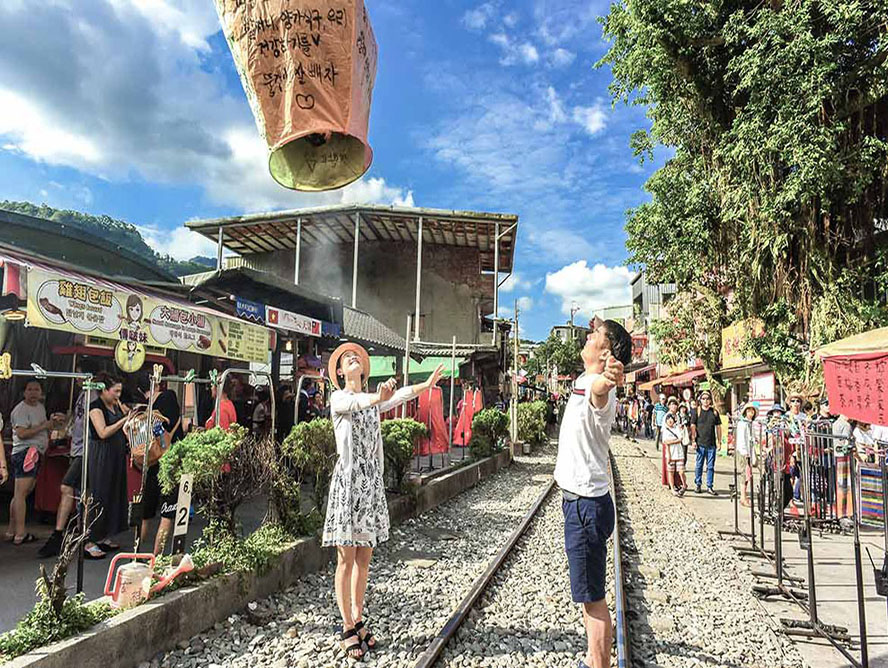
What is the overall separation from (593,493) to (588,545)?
29 cm

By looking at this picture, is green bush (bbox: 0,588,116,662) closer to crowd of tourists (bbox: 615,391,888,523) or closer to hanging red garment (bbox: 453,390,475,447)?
crowd of tourists (bbox: 615,391,888,523)

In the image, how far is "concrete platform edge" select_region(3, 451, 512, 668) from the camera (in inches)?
122

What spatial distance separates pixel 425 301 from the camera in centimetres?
2461

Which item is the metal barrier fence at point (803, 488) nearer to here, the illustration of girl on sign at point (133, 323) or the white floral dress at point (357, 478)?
the white floral dress at point (357, 478)

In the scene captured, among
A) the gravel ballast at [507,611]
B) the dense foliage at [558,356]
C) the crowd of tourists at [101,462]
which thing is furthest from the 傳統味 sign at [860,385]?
the dense foliage at [558,356]

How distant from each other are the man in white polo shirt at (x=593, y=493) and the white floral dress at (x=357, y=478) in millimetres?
1212

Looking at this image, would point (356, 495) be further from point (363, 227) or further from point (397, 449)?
point (363, 227)

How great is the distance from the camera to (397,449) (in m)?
8.28

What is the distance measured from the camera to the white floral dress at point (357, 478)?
382 centimetres

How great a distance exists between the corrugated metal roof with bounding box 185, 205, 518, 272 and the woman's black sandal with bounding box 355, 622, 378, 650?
61.1 ft

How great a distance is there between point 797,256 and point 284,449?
1169 cm

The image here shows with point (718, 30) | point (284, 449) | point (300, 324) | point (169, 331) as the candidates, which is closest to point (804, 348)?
point (718, 30)

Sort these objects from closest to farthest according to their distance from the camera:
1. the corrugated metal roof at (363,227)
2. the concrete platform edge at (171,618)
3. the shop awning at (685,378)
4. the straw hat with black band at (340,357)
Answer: the concrete platform edge at (171,618)
the straw hat with black band at (340,357)
the corrugated metal roof at (363,227)
the shop awning at (685,378)

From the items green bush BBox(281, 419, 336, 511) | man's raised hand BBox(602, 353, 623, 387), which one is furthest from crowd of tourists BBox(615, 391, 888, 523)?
green bush BBox(281, 419, 336, 511)
